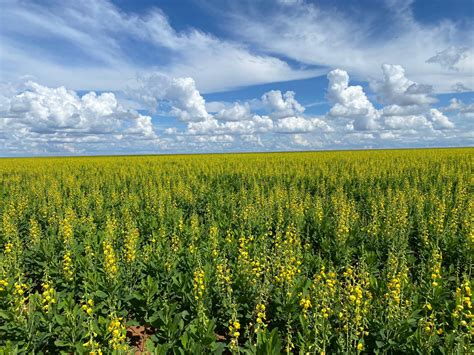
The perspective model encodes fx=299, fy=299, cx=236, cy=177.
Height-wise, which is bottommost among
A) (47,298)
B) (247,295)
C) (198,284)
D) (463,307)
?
(247,295)

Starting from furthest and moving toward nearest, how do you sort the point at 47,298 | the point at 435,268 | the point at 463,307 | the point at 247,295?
the point at 247,295
the point at 435,268
the point at 47,298
the point at 463,307

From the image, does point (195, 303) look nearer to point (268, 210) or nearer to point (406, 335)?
point (406, 335)

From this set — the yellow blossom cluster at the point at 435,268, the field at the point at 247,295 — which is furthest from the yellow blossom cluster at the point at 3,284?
the yellow blossom cluster at the point at 435,268

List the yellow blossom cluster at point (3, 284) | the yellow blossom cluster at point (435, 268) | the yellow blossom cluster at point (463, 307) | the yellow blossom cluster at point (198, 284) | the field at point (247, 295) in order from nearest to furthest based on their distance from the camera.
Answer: the yellow blossom cluster at point (463, 307) < the field at point (247, 295) < the yellow blossom cluster at point (435, 268) < the yellow blossom cluster at point (198, 284) < the yellow blossom cluster at point (3, 284)

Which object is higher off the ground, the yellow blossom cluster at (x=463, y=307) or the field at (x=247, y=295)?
the yellow blossom cluster at (x=463, y=307)

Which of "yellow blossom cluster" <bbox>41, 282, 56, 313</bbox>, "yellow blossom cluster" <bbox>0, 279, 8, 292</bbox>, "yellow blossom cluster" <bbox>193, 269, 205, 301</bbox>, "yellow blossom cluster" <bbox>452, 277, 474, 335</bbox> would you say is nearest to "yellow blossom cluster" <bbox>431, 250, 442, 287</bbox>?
"yellow blossom cluster" <bbox>452, 277, 474, 335</bbox>

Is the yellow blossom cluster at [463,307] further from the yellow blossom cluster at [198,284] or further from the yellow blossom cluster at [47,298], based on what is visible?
Result: the yellow blossom cluster at [47,298]

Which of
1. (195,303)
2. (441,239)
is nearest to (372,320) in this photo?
(195,303)

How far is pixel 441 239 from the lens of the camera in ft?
28.1

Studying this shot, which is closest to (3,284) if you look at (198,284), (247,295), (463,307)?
(198,284)

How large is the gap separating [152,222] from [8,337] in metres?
5.99

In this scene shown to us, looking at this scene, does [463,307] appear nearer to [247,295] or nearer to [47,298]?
[247,295]

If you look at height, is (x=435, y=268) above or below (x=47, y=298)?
above

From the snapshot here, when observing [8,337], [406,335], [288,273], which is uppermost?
[288,273]
